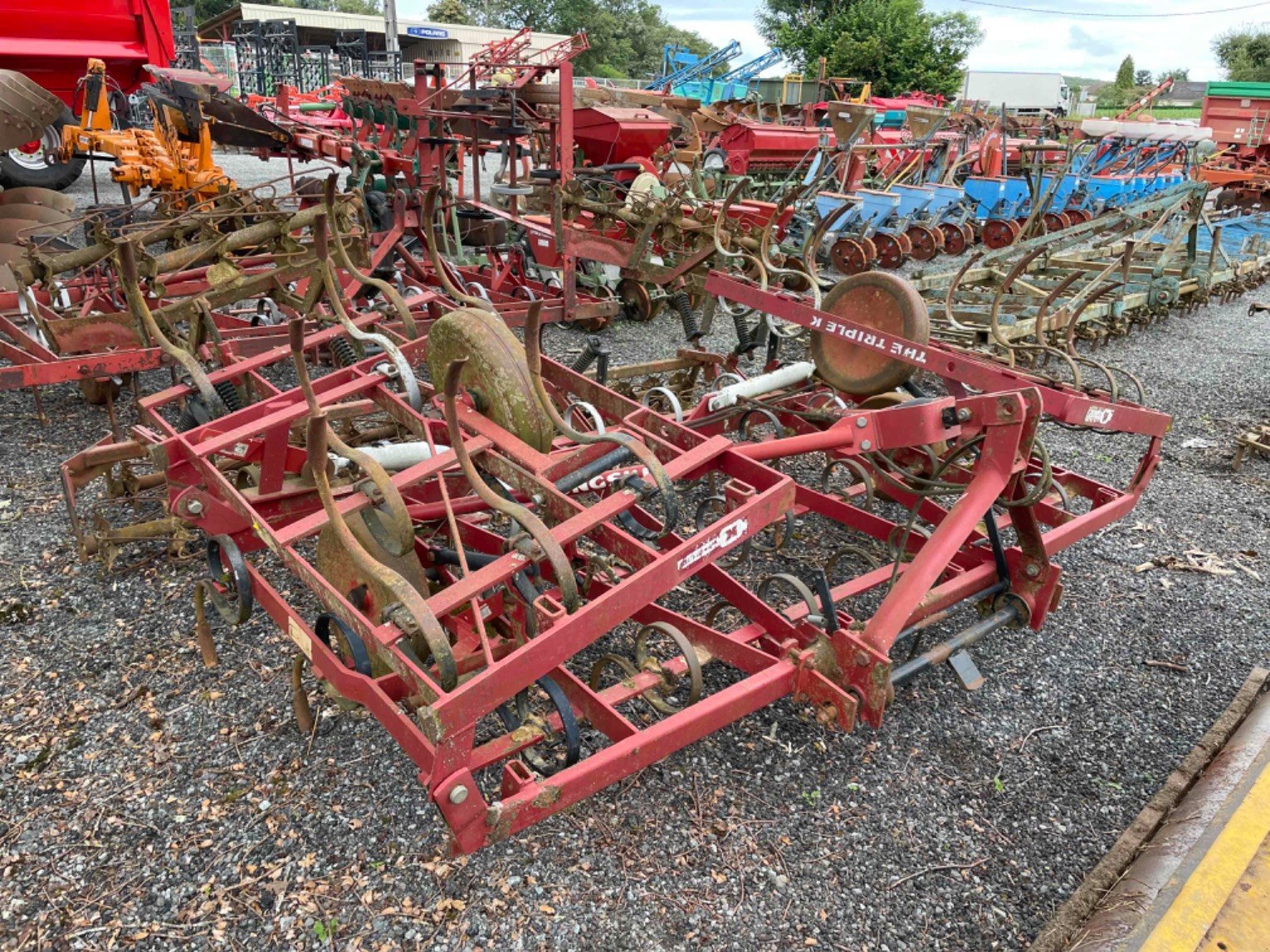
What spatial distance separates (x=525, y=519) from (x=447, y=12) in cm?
6382

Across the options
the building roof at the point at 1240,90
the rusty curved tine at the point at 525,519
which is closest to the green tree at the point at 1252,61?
the building roof at the point at 1240,90

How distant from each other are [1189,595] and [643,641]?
3.05 metres

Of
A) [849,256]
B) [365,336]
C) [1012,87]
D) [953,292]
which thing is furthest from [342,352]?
[1012,87]

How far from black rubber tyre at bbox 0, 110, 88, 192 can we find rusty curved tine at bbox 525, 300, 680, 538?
37.9 ft

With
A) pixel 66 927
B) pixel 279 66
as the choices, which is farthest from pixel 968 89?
pixel 66 927

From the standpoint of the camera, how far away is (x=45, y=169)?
1173cm

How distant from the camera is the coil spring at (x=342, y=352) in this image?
18.1 ft

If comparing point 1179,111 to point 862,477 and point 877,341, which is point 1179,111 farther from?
point 877,341

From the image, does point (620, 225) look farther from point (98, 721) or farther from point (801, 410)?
point (98, 721)

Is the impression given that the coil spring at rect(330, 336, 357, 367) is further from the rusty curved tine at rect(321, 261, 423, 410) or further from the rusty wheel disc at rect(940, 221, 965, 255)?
the rusty wheel disc at rect(940, 221, 965, 255)

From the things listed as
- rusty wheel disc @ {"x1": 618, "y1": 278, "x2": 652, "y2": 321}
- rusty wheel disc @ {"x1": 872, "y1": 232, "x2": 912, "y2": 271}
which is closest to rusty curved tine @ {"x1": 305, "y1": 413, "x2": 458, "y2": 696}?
rusty wheel disc @ {"x1": 618, "y1": 278, "x2": 652, "y2": 321}

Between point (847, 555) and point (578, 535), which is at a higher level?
point (578, 535)

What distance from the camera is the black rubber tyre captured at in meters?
11.3

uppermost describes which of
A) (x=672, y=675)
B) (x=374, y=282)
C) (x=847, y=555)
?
(x=374, y=282)
